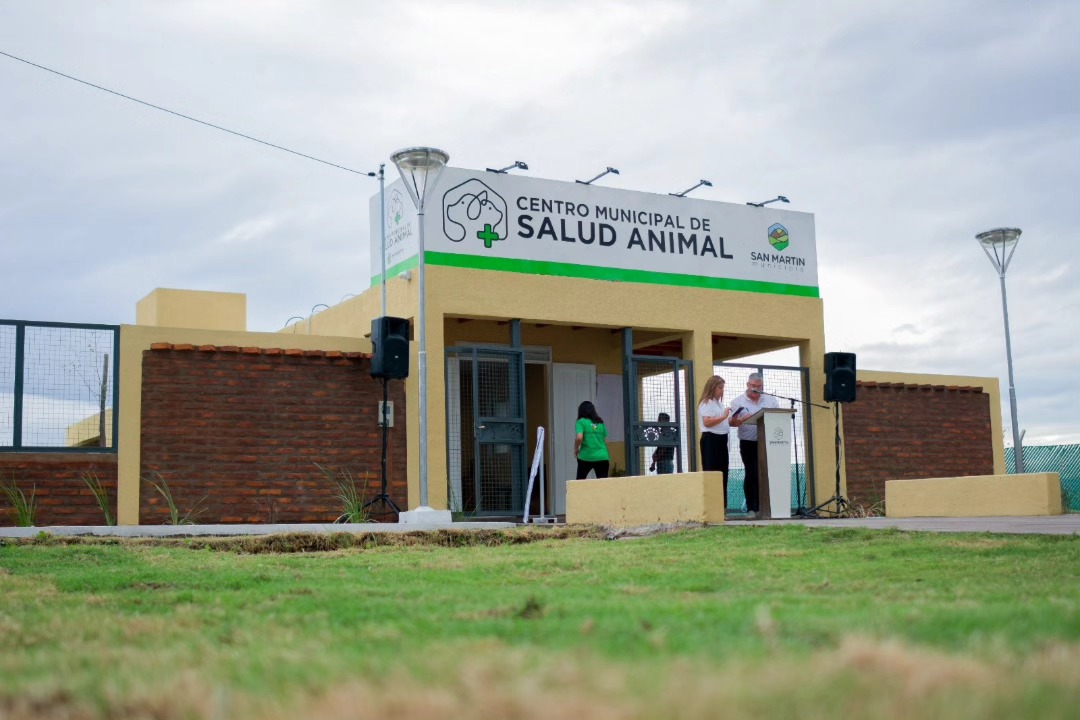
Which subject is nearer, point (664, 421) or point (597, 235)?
point (597, 235)

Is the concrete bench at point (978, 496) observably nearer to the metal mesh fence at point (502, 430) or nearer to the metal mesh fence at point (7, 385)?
the metal mesh fence at point (502, 430)

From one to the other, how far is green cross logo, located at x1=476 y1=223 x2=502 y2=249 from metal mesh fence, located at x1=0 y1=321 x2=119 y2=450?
466 centimetres

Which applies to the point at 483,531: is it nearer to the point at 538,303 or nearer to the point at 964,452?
the point at 538,303

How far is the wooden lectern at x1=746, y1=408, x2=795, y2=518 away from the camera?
12.2 meters

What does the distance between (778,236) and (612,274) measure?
3079 mm

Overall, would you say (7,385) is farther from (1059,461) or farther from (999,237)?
(1059,461)

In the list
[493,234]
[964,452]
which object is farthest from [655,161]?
[964,452]

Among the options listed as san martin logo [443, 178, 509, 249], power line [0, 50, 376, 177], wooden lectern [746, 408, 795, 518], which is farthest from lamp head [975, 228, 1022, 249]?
power line [0, 50, 376, 177]

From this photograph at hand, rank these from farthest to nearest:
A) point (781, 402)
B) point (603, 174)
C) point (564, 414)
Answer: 1. point (564, 414)
2. point (781, 402)
3. point (603, 174)

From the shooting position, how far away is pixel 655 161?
16.3m

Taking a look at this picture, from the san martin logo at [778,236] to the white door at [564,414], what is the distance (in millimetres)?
3424

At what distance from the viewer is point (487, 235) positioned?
14.7 m

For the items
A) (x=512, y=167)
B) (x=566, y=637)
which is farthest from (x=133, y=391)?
(x=566, y=637)

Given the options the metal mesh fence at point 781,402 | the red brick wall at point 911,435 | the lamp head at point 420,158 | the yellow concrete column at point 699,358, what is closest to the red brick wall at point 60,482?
the lamp head at point 420,158
